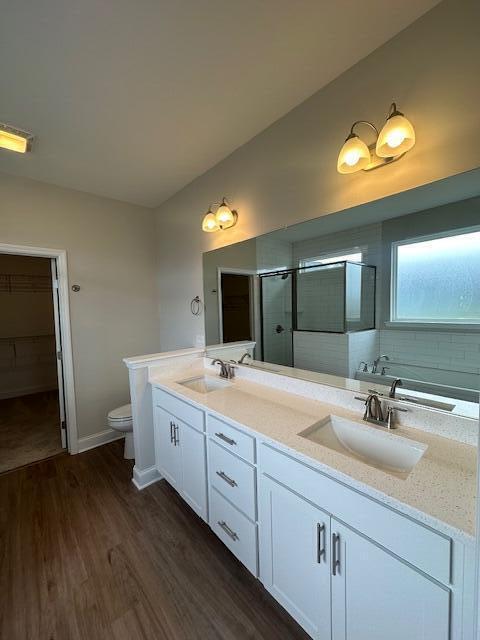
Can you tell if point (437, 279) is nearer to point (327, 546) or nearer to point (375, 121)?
point (375, 121)

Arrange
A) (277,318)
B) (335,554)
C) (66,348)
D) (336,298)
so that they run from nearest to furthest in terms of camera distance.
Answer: (335,554), (336,298), (277,318), (66,348)

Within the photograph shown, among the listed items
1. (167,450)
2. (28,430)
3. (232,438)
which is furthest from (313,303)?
(28,430)

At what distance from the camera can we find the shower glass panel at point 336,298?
148 centimetres

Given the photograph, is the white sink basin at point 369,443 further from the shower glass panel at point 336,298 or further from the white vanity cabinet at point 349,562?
the shower glass panel at point 336,298

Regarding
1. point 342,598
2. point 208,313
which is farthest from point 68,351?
Answer: point 342,598

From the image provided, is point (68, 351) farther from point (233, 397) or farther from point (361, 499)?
point (361, 499)

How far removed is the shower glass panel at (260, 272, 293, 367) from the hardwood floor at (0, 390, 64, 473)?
96.8 inches

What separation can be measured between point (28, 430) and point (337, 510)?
367 cm

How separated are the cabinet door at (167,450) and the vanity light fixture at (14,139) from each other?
2134mm

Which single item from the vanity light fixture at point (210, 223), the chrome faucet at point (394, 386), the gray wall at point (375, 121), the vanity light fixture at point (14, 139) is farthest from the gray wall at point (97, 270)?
the chrome faucet at point (394, 386)

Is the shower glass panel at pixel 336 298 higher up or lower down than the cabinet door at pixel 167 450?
higher up

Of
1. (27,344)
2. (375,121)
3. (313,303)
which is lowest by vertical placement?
(27,344)

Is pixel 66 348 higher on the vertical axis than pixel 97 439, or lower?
higher

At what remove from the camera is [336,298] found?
165cm
